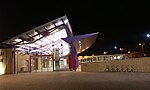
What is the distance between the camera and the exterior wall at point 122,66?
76.0 feet

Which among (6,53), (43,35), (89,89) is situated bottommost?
(89,89)

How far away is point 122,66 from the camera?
87.1ft

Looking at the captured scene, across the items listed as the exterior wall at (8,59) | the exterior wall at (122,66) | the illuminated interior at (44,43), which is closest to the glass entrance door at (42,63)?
the illuminated interior at (44,43)

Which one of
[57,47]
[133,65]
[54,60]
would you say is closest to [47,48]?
[57,47]

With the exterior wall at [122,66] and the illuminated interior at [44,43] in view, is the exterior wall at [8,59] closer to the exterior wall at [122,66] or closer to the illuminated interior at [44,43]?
the illuminated interior at [44,43]

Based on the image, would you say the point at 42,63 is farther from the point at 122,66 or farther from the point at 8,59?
the point at 122,66

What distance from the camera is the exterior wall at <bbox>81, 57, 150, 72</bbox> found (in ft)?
76.0

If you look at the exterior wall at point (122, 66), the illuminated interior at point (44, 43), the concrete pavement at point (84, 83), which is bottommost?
the concrete pavement at point (84, 83)

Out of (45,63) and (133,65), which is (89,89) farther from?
(45,63)

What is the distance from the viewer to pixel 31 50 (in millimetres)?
39844

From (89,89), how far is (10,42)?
2154 cm

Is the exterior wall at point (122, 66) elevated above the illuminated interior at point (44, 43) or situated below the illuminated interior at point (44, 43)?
below

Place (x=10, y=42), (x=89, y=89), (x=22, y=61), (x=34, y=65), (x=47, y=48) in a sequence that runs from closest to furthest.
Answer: (x=89, y=89) < (x=10, y=42) < (x=22, y=61) < (x=34, y=65) < (x=47, y=48)

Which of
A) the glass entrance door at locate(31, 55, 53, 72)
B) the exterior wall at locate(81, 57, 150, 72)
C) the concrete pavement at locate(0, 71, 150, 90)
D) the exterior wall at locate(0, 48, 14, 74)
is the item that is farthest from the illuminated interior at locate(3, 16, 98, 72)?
the concrete pavement at locate(0, 71, 150, 90)
